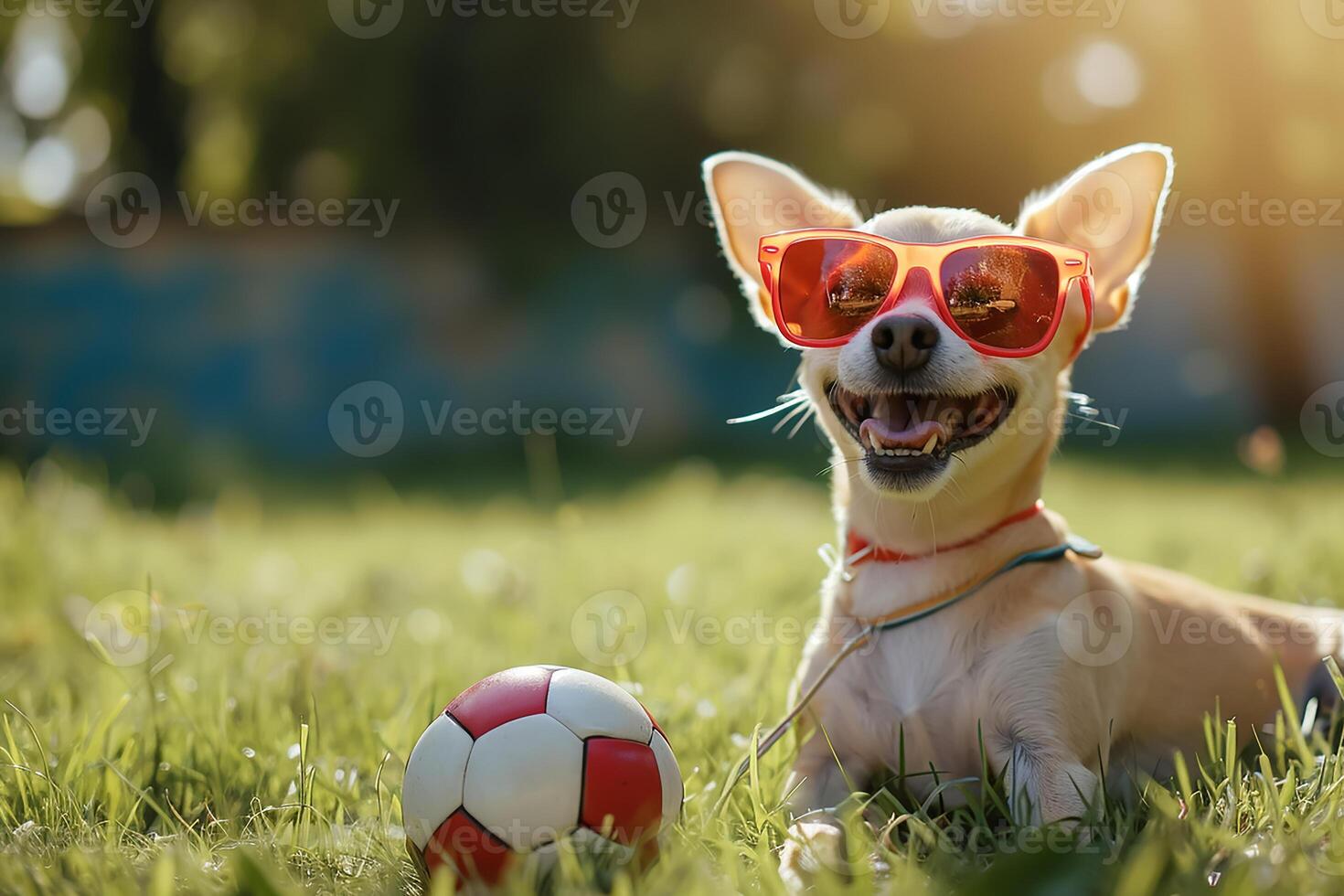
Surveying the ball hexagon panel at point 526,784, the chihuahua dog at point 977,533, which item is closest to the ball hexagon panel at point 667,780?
the ball hexagon panel at point 526,784

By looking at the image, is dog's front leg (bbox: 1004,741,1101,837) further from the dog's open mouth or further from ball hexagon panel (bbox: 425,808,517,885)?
ball hexagon panel (bbox: 425,808,517,885)

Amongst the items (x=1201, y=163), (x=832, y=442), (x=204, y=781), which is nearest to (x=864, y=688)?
(x=832, y=442)

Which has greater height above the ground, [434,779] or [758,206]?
[758,206]

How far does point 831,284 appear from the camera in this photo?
8.61 ft

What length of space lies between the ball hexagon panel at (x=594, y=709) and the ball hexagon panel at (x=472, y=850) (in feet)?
0.78

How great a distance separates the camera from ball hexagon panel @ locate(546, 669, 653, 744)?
82.5 inches

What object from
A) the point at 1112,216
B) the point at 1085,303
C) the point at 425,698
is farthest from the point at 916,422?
the point at 425,698

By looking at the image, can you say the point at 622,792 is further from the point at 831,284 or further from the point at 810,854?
the point at 831,284

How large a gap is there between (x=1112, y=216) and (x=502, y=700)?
1843mm

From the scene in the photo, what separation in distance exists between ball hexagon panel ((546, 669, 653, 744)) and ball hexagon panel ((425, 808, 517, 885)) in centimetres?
24

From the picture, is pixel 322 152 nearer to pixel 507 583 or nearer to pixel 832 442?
pixel 507 583

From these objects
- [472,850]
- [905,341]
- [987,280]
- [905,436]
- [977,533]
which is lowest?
[472,850]

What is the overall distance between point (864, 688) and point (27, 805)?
5.75 ft

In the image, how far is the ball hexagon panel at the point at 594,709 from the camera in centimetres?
210
